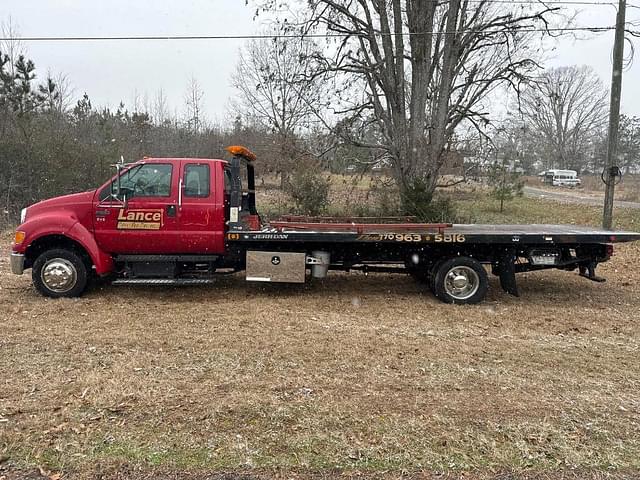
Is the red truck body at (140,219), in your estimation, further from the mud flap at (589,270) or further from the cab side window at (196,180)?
the mud flap at (589,270)

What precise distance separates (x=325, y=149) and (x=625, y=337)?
1165 centimetres

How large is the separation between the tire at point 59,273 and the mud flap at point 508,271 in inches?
234

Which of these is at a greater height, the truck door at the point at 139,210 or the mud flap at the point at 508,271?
the truck door at the point at 139,210

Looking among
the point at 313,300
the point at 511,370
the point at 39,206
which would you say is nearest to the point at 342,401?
the point at 511,370

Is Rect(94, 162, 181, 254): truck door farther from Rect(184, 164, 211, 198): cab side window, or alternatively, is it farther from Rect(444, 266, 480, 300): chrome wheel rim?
Rect(444, 266, 480, 300): chrome wheel rim

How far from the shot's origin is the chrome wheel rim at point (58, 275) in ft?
23.2

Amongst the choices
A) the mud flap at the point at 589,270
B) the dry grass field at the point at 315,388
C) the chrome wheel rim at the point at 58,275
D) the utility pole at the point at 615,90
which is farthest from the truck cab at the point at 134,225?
Answer: the utility pole at the point at 615,90

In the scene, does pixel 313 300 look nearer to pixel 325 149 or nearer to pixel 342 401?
pixel 342 401

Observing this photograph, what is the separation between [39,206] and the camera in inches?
283

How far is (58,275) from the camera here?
7.09 metres

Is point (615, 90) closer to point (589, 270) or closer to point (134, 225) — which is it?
point (589, 270)

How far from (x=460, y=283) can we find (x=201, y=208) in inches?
151

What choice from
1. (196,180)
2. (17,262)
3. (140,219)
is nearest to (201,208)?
(196,180)

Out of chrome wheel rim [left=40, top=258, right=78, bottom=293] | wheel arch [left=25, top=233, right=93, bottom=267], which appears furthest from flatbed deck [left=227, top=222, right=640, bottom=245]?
chrome wheel rim [left=40, top=258, right=78, bottom=293]
